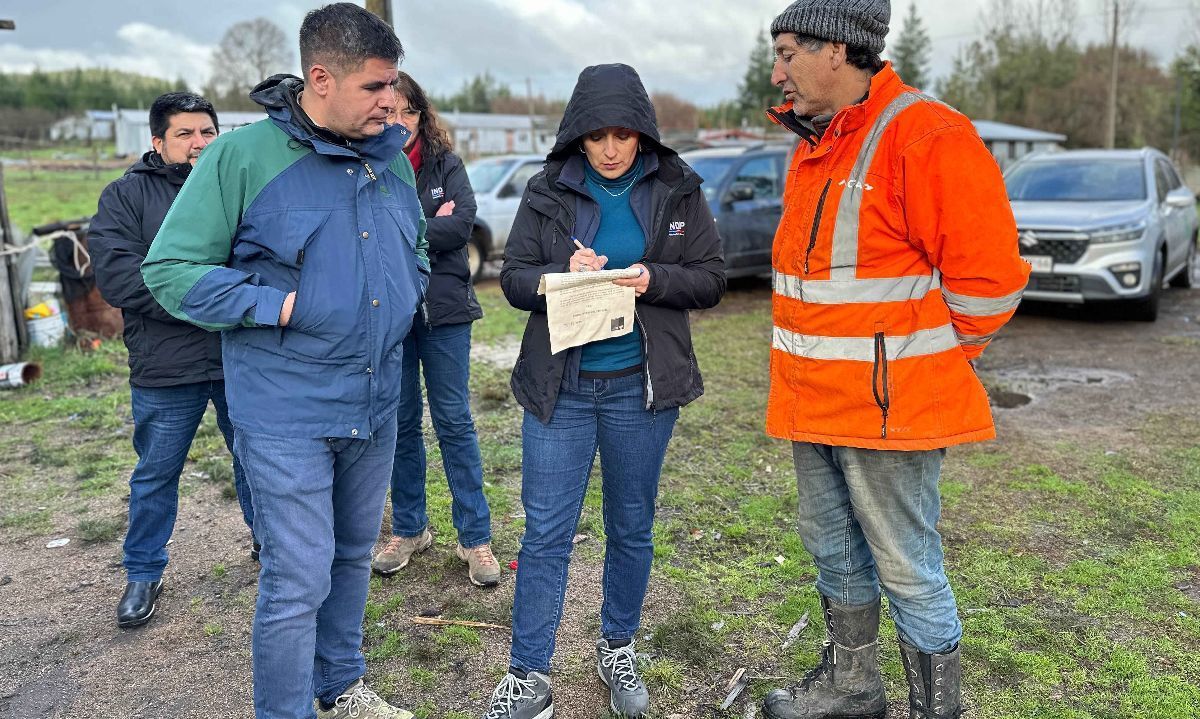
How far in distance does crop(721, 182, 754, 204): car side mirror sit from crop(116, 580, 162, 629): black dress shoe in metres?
8.24

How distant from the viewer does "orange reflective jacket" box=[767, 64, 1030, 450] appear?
2.21m

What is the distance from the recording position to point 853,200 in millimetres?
2330

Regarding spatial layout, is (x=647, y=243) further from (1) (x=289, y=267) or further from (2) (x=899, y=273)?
(1) (x=289, y=267)

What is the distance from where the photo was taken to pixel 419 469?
3.78 m

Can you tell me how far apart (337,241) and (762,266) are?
8877mm

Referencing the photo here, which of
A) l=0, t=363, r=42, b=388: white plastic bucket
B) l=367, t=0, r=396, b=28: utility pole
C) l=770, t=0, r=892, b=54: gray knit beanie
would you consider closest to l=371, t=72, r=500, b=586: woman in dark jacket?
l=770, t=0, r=892, b=54: gray knit beanie

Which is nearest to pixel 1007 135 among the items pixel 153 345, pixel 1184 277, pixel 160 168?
pixel 1184 277

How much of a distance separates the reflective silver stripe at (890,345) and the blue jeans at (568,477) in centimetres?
55

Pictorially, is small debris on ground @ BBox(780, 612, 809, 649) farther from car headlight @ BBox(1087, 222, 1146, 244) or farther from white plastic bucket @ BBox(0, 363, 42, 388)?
car headlight @ BBox(1087, 222, 1146, 244)

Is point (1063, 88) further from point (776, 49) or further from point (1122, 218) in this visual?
point (776, 49)

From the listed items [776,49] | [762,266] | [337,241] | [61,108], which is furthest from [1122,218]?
[61,108]

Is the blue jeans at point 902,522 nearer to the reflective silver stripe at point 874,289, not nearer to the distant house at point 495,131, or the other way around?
the reflective silver stripe at point 874,289

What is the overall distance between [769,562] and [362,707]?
1.90 meters

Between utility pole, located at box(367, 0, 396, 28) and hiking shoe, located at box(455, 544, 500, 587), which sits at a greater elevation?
utility pole, located at box(367, 0, 396, 28)
